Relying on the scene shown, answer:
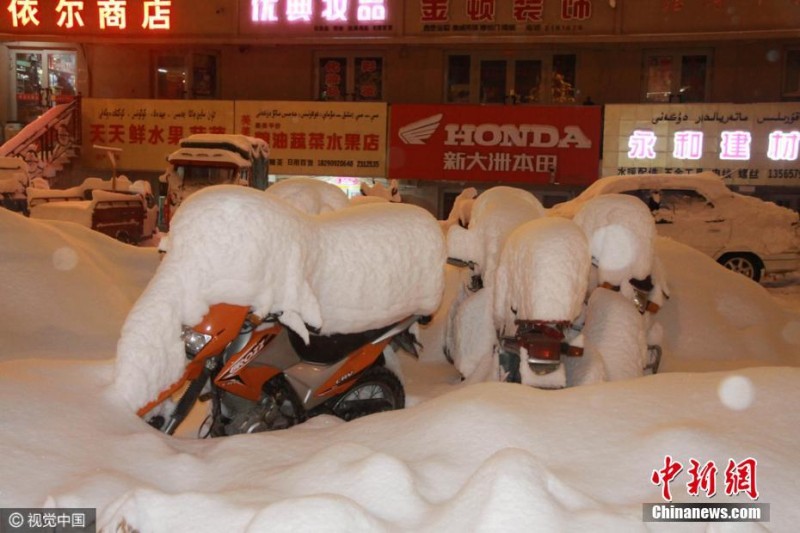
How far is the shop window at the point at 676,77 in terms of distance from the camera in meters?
20.2

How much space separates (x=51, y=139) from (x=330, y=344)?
18.2m

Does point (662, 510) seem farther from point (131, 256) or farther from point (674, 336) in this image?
point (131, 256)

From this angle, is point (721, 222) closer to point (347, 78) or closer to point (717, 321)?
point (717, 321)

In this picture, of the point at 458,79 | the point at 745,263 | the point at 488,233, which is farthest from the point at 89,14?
the point at 488,233

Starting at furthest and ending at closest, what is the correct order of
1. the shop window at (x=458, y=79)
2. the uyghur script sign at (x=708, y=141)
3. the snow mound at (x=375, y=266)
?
the shop window at (x=458, y=79) < the uyghur script sign at (x=708, y=141) < the snow mound at (x=375, y=266)

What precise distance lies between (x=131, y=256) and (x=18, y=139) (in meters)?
13.2

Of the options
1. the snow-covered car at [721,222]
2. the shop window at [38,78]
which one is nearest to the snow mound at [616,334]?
the snow-covered car at [721,222]

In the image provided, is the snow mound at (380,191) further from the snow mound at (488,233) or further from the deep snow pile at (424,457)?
the deep snow pile at (424,457)

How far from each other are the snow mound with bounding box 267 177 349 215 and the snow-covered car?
25.8 ft

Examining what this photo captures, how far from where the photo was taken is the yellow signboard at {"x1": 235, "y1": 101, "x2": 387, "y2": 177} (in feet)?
64.1

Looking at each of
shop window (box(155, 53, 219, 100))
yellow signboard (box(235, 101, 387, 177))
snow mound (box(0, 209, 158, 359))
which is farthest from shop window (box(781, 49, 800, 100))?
snow mound (box(0, 209, 158, 359))

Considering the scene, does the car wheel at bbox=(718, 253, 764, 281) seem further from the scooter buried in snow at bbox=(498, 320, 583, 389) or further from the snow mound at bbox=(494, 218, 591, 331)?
the scooter buried in snow at bbox=(498, 320, 583, 389)

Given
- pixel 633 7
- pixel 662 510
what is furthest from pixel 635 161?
pixel 662 510

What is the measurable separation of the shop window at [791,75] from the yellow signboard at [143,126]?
13931mm
